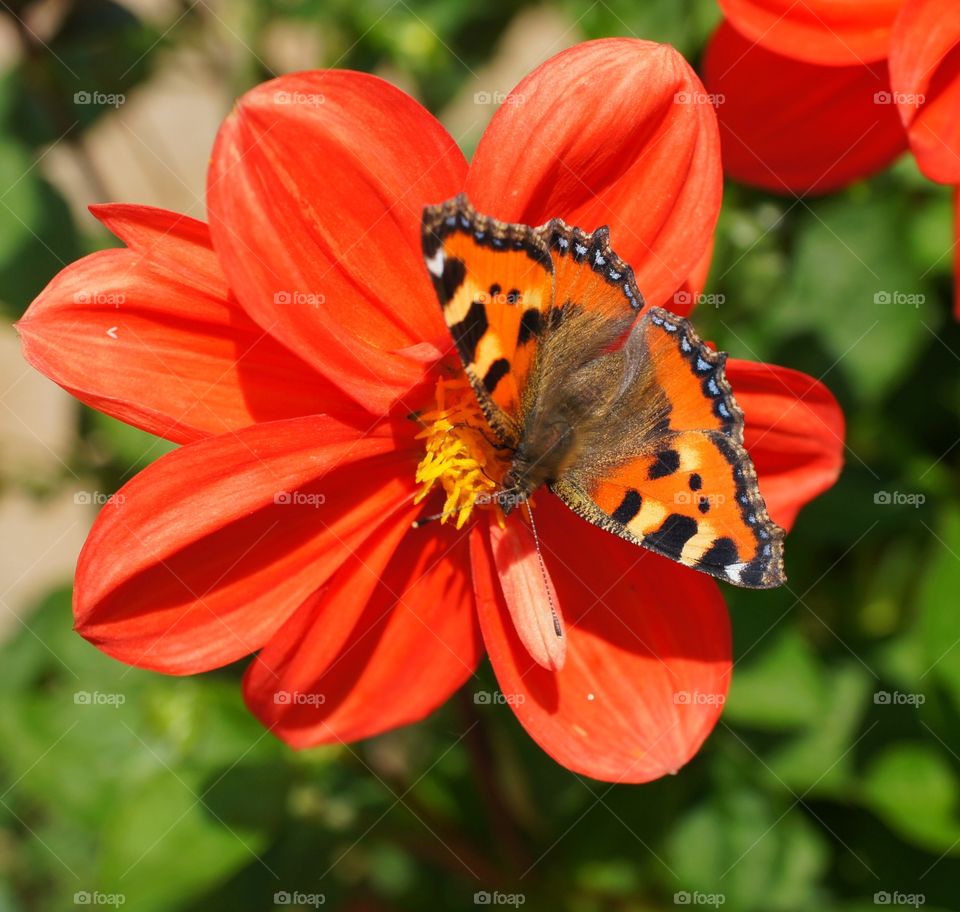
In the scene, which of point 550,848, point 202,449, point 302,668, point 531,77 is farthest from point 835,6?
point 550,848

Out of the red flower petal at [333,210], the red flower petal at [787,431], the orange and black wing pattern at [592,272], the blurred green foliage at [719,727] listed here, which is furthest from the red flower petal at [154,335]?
the blurred green foliage at [719,727]

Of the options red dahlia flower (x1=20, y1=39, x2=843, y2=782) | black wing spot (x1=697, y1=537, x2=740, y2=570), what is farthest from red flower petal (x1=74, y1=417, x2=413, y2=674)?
black wing spot (x1=697, y1=537, x2=740, y2=570)

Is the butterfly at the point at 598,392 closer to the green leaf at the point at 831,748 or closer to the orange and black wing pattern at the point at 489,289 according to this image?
the orange and black wing pattern at the point at 489,289

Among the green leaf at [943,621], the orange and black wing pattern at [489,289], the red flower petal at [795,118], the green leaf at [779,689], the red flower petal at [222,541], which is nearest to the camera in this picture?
the orange and black wing pattern at [489,289]

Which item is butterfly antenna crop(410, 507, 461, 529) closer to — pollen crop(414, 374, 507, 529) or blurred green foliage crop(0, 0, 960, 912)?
pollen crop(414, 374, 507, 529)

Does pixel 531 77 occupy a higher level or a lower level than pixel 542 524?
higher

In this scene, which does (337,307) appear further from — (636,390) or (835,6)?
(835,6)
